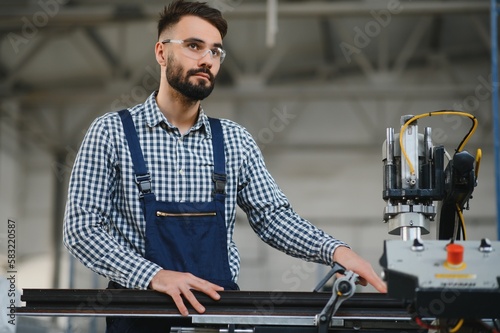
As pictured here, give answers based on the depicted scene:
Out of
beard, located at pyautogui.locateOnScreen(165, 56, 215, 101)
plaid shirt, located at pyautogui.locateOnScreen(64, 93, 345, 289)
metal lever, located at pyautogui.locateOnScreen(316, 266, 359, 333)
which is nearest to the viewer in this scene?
metal lever, located at pyautogui.locateOnScreen(316, 266, 359, 333)

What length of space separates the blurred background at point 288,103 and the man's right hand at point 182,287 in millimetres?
6788

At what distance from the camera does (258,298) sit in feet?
5.80

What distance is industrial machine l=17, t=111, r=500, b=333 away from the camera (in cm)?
149

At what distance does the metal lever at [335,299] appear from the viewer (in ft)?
5.71

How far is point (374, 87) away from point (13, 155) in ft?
15.1

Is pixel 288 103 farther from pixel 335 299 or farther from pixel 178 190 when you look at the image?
pixel 335 299

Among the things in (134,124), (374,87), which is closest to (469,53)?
(374,87)

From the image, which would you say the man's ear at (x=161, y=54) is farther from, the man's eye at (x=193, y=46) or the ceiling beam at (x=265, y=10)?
the ceiling beam at (x=265, y=10)

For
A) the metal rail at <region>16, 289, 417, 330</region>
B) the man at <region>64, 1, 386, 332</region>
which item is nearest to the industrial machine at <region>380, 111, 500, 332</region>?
the metal rail at <region>16, 289, 417, 330</region>

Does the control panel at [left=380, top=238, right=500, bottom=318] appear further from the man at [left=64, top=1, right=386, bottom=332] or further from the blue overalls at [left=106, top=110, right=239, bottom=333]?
the blue overalls at [left=106, top=110, right=239, bottom=333]

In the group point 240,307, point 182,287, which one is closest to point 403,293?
point 240,307

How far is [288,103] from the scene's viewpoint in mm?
10062

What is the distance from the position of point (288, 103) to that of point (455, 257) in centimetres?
862

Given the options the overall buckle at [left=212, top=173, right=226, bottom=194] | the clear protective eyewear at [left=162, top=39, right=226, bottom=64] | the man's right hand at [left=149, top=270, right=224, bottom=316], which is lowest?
the man's right hand at [left=149, top=270, right=224, bottom=316]
